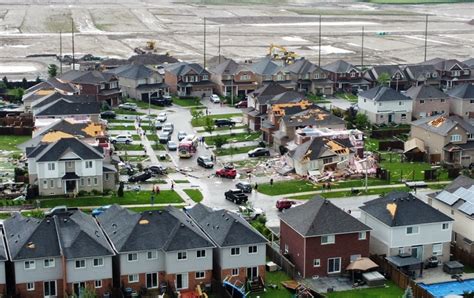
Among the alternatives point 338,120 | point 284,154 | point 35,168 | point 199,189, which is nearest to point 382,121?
point 338,120

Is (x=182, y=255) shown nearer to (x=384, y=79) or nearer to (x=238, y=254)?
(x=238, y=254)

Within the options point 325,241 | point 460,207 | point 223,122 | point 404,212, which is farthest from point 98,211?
point 223,122

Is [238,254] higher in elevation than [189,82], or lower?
lower

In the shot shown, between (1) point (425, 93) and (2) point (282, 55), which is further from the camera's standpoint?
(2) point (282, 55)

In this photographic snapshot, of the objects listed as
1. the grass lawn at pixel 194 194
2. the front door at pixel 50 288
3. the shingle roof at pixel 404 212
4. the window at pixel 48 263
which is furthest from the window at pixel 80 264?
the grass lawn at pixel 194 194

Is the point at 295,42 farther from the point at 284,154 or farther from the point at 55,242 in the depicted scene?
the point at 55,242

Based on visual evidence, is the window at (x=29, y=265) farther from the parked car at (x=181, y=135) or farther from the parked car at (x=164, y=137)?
the parked car at (x=181, y=135)

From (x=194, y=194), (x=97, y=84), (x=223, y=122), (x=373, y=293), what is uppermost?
(x=97, y=84)
